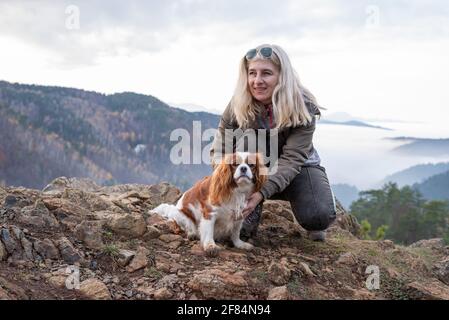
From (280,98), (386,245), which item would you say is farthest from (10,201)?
(386,245)

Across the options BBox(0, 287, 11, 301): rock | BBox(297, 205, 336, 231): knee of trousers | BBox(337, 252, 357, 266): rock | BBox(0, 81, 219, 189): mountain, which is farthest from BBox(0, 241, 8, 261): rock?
BBox(0, 81, 219, 189): mountain

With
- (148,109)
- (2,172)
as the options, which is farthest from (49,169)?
(148,109)

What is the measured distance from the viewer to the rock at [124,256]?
5.08 meters

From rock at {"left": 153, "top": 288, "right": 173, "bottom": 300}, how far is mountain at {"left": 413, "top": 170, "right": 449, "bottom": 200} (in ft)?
261

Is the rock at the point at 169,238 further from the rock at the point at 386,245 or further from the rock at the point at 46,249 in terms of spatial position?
the rock at the point at 386,245

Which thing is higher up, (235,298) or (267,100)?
(267,100)

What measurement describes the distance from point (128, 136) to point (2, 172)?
517 inches

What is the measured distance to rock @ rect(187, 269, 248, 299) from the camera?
465 cm

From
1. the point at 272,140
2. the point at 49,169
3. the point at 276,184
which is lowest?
the point at 49,169

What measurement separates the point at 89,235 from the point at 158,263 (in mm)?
854

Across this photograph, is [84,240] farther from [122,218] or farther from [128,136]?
[128,136]

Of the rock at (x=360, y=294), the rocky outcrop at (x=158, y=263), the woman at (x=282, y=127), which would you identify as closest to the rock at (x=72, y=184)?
the rocky outcrop at (x=158, y=263)

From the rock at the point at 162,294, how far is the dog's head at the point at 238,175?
132 cm

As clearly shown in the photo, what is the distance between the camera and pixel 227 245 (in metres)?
5.99
